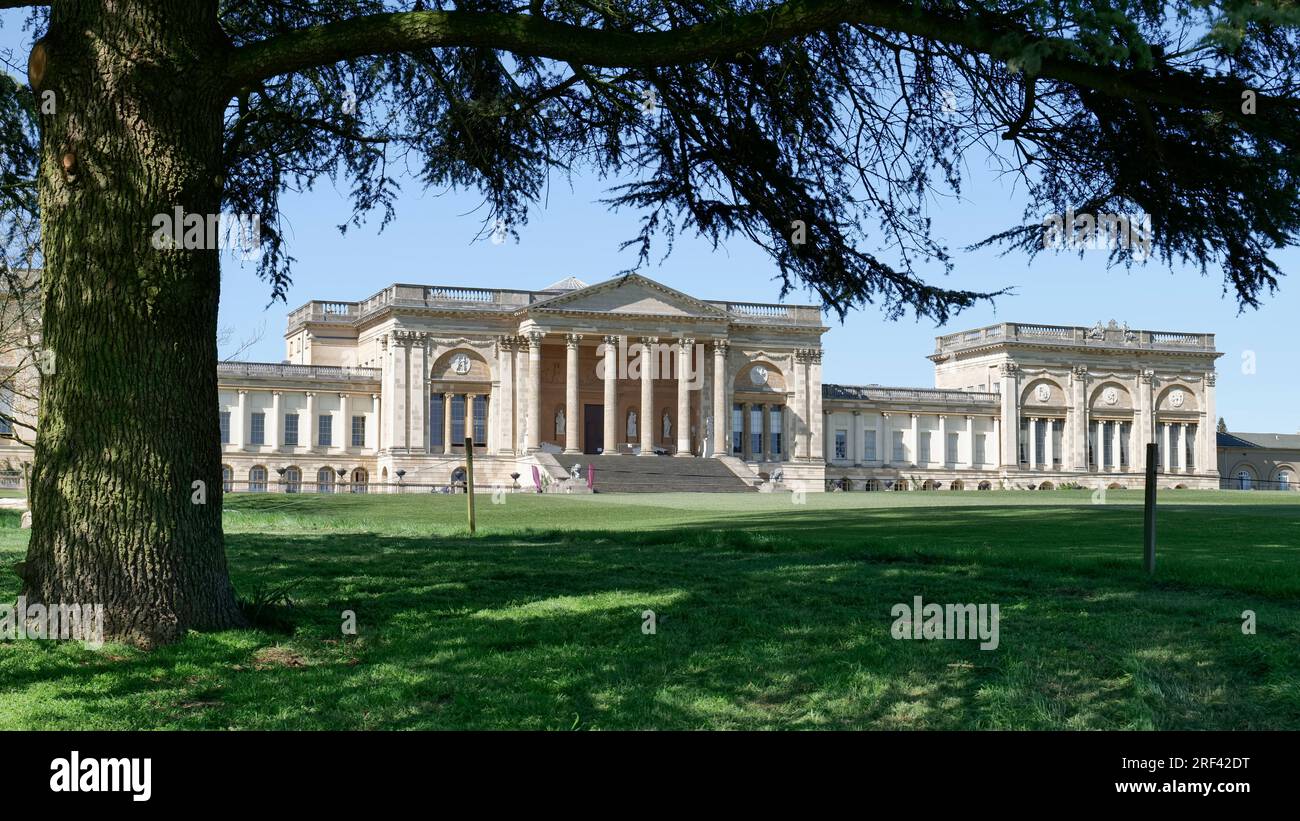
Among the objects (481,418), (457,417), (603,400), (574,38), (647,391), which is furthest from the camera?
(603,400)

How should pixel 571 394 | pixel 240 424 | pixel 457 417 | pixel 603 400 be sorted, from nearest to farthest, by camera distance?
pixel 571 394
pixel 240 424
pixel 457 417
pixel 603 400

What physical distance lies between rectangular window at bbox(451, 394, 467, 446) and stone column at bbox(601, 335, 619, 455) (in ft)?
6.79

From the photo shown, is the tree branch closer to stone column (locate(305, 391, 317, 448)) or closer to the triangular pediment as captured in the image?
the triangular pediment

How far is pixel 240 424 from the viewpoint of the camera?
71.4 meters

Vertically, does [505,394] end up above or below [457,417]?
above

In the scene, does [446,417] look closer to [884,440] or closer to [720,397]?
[720,397]

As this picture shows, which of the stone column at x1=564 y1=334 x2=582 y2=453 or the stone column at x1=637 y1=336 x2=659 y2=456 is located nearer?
the stone column at x1=564 y1=334 x2=582 y2=453

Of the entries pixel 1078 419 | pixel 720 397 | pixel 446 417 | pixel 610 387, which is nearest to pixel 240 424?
pixel 446 417

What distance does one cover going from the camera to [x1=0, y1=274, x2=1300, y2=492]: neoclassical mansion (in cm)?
7012

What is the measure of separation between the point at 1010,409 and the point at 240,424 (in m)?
50.6

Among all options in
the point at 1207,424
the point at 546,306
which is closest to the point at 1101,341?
the point at 1207,424

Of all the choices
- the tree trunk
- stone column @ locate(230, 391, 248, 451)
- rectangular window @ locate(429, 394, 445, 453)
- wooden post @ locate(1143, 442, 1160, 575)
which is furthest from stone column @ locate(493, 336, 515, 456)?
the tree trunk
